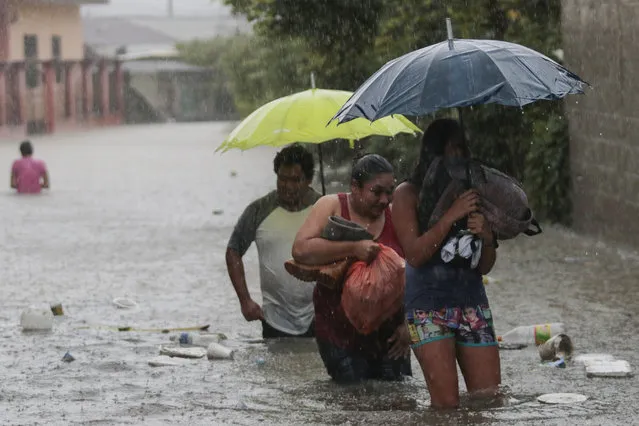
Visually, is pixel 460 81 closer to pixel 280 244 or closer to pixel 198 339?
pixel 280 244

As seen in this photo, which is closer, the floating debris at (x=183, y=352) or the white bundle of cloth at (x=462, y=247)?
the white bundle of cloth at (x=462, y=247)

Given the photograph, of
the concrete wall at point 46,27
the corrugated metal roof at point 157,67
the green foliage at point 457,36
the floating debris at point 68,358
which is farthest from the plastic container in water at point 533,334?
the corrugated metal roof at point 157,67

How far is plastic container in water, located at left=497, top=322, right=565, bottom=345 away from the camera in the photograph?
31.0ft

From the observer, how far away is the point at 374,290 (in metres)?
7.30

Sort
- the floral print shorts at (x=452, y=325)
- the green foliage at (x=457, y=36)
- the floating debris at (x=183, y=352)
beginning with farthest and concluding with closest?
the green foliage at (x=457, y=36) → the floating debris at (x=183, y=352) → the floral print shorts at (x=452, y=325)

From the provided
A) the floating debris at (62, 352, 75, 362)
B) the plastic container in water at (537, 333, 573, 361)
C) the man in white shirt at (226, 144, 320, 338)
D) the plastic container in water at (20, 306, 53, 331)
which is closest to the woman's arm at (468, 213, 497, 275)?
the plastic container in water at (537, 333, 573, 361)

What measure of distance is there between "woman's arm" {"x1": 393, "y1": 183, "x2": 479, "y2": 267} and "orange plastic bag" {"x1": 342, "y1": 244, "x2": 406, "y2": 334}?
66 cm

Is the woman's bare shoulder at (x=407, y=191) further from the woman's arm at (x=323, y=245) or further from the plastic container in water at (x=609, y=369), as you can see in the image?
the plastic container in water at (x=609, y=369)

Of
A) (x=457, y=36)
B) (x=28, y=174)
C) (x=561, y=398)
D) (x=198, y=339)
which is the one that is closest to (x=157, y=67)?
(x=28, y=174)

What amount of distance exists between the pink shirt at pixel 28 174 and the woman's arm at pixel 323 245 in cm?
1611

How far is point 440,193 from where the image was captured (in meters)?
6.56

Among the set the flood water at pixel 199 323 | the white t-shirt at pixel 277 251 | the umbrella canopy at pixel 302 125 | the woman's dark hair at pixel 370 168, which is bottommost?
the flood water at pixel 199 323

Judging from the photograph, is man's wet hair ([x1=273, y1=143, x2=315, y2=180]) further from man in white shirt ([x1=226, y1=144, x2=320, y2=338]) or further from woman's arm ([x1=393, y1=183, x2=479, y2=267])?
woman's arm ([x1=393, y1=183, x2=479, y2=267])

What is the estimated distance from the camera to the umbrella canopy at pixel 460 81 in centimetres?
652
